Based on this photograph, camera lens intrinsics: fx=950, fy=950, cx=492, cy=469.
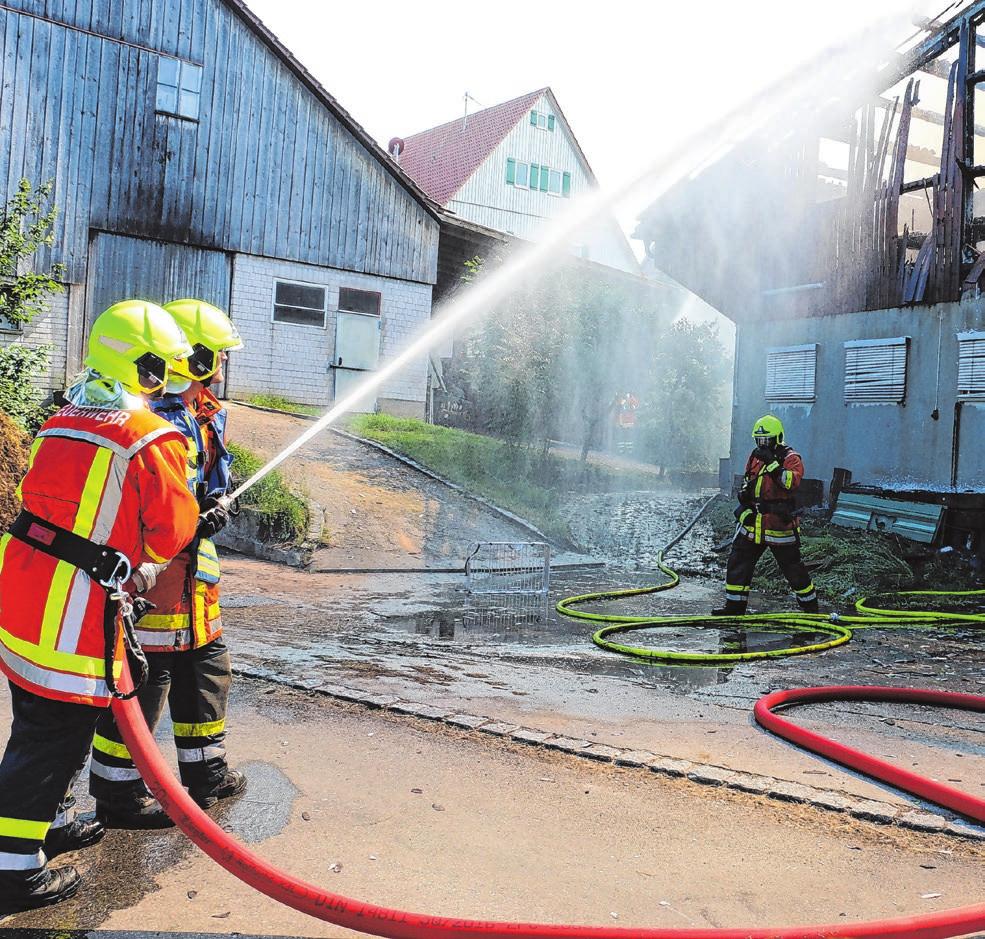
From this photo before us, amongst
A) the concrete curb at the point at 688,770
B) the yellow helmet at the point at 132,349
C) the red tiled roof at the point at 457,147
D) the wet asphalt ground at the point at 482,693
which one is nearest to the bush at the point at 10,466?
the wet asphalt ground at the point at 482,693

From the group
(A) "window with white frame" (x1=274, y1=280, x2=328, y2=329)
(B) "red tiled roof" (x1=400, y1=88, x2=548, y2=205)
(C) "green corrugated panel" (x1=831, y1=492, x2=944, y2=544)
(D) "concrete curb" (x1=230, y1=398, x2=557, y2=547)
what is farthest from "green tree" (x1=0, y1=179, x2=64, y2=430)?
(B) "red tiled roof" (x1=400, y1=88, x2=548, y2=205)

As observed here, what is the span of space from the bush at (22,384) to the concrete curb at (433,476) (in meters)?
4.75

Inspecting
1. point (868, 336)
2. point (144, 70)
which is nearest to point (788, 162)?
point (868, 336)

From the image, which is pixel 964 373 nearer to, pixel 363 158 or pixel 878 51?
pixel 878 51

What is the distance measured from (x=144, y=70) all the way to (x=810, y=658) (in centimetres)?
1477

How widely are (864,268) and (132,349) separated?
39.5 feet

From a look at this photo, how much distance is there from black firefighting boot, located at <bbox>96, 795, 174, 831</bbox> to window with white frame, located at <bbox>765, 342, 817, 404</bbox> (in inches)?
478

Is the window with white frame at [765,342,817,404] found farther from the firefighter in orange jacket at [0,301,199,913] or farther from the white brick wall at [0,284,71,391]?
the firefighter in orange jacket at [0,301,199,913]

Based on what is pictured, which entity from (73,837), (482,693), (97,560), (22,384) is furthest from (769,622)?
(22,384)

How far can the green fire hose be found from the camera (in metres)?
6.59

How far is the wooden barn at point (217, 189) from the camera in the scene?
50.7 ft

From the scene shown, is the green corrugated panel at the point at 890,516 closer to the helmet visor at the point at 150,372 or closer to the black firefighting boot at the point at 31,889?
the helmet visor at the point at 150,372

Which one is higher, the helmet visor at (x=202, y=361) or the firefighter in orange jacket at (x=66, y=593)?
the helmet visor at (x=202, y=361)

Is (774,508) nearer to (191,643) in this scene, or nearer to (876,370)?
(876,370)
